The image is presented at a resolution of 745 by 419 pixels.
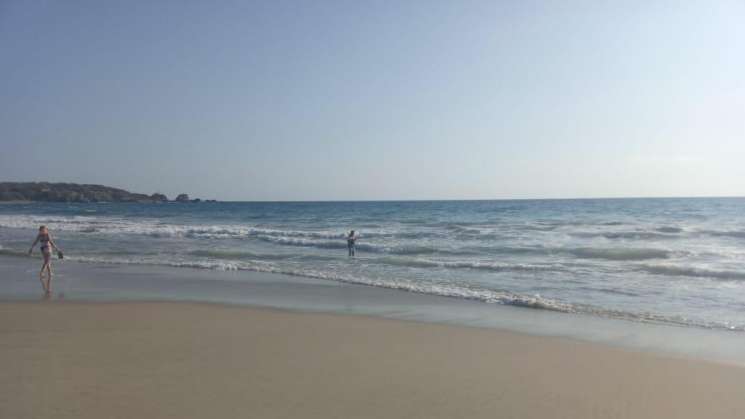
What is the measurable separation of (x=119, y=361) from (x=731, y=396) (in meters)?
6.88

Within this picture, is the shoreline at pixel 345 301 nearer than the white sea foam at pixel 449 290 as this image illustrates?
Yes

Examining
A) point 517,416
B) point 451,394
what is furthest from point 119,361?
point 517,416

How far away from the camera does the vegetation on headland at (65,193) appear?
115 meters

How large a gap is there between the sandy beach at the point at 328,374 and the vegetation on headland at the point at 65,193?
417 feet

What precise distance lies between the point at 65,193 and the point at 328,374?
132500 millimetres

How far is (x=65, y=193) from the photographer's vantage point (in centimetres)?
11856

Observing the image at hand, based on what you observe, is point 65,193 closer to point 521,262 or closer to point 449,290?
point 521,262

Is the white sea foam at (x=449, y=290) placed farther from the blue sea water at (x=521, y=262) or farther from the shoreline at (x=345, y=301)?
the shoreline at (x=345, y=301)

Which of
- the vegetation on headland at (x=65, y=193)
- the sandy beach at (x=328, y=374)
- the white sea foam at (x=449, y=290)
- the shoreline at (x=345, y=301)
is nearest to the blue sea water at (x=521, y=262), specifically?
the white sea foam at (x=449, y=290)

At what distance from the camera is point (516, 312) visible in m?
10.6

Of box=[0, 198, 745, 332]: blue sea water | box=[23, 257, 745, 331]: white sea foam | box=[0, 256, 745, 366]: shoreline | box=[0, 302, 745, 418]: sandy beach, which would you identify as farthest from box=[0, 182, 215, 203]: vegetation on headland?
box=[0, 302, 745, 418]: sandy beach

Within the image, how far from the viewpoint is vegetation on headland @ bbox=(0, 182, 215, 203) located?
377 feet

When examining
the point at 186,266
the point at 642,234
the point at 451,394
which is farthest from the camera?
the point at 642,234

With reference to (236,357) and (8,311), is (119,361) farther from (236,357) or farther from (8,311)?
(8,311)
